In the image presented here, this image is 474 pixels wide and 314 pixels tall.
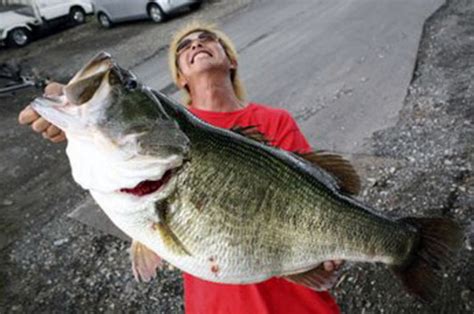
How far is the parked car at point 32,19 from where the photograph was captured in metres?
14.2

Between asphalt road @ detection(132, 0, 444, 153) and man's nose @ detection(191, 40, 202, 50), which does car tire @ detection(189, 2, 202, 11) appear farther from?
man's nose @ detection(191, 40, 202, 50)

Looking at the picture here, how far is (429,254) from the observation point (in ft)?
7.07

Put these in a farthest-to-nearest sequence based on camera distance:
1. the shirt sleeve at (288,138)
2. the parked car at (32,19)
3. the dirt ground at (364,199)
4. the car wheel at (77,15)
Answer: the car wheel at (77,15) < the parked car at (32,19) < the dirt ground at (364,199) < the shirt sleeve at (288,138)

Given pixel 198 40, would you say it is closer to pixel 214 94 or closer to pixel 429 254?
pixel 214 94

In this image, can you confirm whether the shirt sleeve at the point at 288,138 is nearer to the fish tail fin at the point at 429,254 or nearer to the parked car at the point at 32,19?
the fish tail fin at the point at 429,254

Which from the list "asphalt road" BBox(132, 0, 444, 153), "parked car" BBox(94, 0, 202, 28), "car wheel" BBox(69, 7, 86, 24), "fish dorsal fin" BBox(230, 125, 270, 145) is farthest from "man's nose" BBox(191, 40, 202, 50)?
"car wheel" BBox(69, 7, 86, 24)

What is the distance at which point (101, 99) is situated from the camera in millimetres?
1657

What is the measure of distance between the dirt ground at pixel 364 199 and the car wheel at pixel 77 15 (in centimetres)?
901

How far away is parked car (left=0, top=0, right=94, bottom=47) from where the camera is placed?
14250 mm

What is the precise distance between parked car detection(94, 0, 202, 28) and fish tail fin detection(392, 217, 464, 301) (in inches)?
493

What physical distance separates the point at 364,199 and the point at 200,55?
8.07 feet

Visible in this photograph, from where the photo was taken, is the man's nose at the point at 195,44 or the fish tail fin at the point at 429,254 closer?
the fish tail fin at the point at 429,254

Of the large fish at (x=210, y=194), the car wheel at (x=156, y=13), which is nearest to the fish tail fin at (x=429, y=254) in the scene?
the large fish at (x=210, y=194)

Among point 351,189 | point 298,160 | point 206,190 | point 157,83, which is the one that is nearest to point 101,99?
point 206,190
